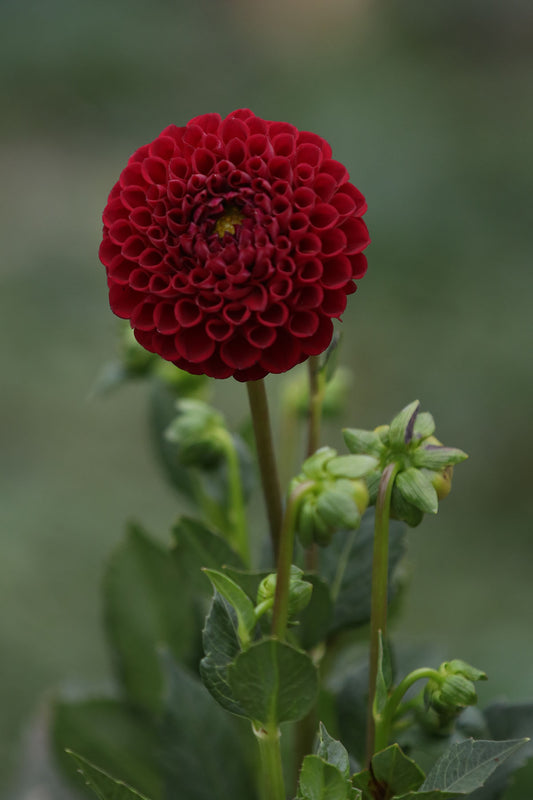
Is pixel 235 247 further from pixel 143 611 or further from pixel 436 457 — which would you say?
pixel 143 611

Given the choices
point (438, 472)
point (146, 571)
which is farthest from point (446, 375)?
point (438, 472)

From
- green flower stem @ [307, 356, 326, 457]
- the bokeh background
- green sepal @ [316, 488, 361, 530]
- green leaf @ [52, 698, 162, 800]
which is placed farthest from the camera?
the bokeh background

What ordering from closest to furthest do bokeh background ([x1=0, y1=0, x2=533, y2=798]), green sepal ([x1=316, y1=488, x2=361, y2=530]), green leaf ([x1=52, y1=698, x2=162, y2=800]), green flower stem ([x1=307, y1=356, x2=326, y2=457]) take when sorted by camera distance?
green sepal ([x1=316, y1=488, x2=361, y2=530])
green flower stem ([x1=307, y1=356, x2=326, y2=457])
green leaf ([x1=52, y1=698, x2=162, y2=800])
bokeh background ([x1=0, y1=0, x2=533, y2=798])

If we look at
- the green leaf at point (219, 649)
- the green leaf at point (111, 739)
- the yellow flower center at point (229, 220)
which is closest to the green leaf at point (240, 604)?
the green leaf at point (219, 649)

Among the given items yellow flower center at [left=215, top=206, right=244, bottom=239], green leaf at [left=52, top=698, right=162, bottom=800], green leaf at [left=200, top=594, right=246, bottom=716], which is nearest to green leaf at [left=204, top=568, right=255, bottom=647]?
green leaf at [left=200, top=594, right=246, bottom=716]

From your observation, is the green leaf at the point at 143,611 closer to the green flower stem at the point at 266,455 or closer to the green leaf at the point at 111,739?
the green leaf at the point at 111,739

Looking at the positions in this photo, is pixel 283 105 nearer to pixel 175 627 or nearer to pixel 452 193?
pixel 452 193

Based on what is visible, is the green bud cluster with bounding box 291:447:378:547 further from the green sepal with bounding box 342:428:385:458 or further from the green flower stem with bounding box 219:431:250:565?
the green flower stem with bounding box 219:431:250:565
